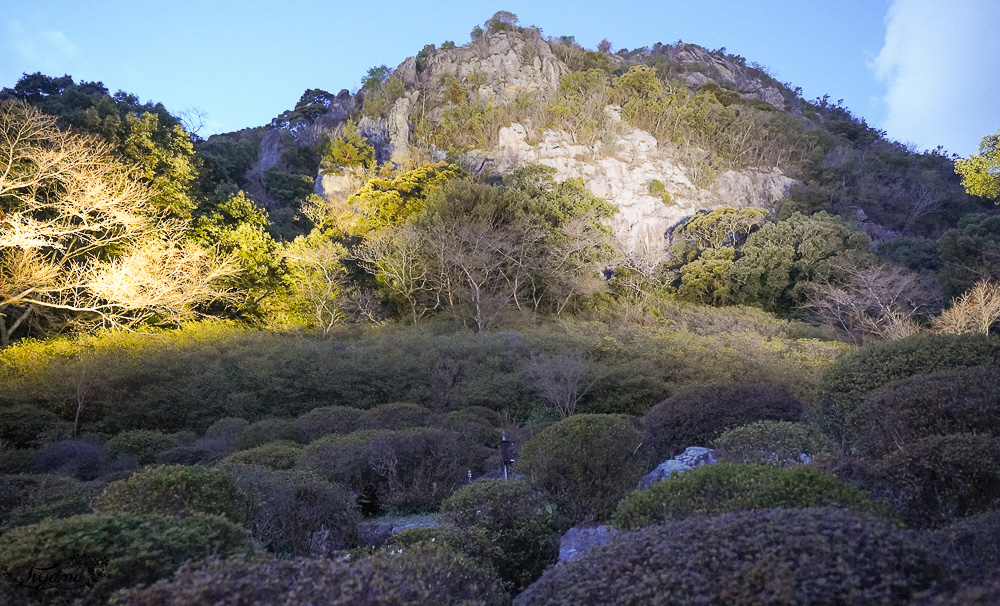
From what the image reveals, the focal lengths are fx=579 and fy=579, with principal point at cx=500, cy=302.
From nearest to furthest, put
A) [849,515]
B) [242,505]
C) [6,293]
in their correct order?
[849,515], [242,505], [6,293]

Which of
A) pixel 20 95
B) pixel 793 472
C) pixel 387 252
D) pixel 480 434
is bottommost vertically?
pixel 480 434

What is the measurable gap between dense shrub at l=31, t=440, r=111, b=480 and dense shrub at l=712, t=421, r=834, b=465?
877 centimetres

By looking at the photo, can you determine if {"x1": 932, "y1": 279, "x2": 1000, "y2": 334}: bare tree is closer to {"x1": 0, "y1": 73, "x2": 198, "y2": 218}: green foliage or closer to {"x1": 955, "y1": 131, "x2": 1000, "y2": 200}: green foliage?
{"x1": 955, "y1": 131, "x2": 1000, "y2": 200}: green foliage

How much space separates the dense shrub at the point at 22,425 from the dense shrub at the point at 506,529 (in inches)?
377

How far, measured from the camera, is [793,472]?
12.7ft

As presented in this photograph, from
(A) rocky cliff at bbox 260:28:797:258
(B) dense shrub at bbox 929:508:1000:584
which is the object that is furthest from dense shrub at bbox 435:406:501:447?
(A) rocky cliff at bbox 260:28:797:258

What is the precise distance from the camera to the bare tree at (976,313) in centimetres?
1529

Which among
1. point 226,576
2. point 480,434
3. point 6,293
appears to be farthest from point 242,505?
point 6,293

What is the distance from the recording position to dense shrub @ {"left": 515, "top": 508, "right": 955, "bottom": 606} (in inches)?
89.7

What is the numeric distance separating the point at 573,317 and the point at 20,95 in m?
24.5

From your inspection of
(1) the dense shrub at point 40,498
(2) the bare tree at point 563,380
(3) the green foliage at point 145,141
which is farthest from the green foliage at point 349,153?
(1) the dense shrub at point 40,498

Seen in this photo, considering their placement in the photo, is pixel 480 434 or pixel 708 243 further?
pixel 708 243

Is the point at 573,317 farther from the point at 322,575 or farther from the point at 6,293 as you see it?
the point at 322,575

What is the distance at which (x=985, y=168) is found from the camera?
18172 mm
